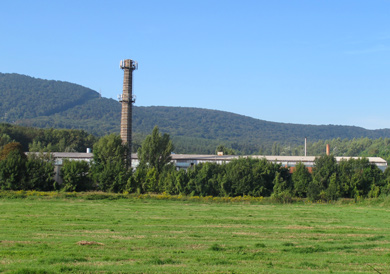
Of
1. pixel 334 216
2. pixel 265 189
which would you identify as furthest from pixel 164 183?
pixel 334 216

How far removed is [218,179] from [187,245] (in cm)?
4167

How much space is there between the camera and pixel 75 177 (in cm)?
5975

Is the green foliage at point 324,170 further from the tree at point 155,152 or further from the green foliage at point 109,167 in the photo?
the green foliage at point 109,167

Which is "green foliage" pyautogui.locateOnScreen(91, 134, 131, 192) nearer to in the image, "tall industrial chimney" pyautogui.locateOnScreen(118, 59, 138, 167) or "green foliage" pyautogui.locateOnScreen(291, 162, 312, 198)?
"tall industrial chimney" pyautogui.locateOnScreen(118, 59, 138, 167)

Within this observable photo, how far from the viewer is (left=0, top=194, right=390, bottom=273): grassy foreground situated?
14.4 m

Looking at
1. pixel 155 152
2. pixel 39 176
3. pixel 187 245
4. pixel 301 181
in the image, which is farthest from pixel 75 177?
pixel 187 245

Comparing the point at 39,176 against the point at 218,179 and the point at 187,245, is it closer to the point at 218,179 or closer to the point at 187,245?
the point at 218,179

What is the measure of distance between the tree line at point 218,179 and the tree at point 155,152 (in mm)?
7542

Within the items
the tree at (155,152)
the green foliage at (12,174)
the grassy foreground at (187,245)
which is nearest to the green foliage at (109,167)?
the tree at (155,152)

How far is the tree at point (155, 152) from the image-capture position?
70125 millimetres

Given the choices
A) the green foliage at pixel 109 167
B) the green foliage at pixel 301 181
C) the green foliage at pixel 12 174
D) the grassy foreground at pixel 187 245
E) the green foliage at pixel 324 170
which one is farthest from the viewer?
the green foliage at pixel 109 167

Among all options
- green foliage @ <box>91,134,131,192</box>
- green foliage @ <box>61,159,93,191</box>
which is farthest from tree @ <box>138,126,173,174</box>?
green foliage @ <box>61,159,93,191</box>

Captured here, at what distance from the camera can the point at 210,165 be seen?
206 ft

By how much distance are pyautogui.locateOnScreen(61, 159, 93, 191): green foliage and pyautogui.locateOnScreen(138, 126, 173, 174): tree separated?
9.77 metres
